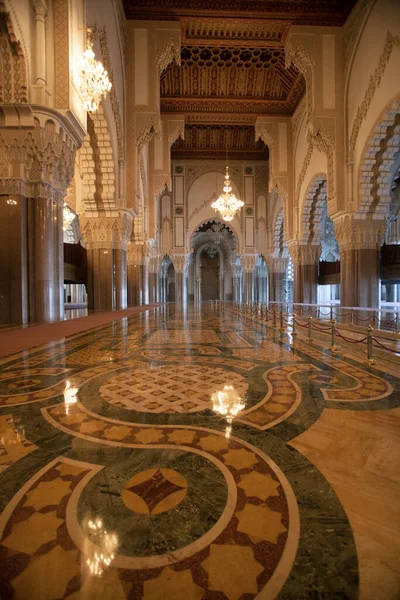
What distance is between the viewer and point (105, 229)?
32.8 ft

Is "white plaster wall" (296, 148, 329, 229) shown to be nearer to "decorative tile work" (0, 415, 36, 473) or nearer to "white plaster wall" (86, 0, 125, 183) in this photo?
"white plaster wall" (86, 0, 125, 183)

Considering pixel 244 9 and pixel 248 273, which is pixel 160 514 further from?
pixel 248 273

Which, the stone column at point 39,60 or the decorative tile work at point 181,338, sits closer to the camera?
the decorative tile work at point 181,338

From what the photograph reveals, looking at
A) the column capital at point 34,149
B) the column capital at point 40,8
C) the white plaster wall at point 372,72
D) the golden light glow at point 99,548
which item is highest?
the white plaster wall at point 372,72

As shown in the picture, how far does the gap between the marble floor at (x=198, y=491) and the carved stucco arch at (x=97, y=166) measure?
7.71m

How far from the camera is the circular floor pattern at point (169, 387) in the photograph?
202 cm

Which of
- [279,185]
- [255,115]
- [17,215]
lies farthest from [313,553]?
[255,115]

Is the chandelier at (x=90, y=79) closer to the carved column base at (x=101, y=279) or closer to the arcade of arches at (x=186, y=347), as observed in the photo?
the arcade of arches at (x=186, y=347)

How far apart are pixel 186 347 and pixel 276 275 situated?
15494mm

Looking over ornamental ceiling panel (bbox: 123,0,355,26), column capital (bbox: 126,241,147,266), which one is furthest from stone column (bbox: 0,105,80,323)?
column capital (bbox: 126,241,147,266)

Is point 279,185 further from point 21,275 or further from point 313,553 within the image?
point 313,553

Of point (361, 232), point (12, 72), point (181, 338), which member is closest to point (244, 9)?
point (361, 232)

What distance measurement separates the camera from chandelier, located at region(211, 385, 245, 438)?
185 cm

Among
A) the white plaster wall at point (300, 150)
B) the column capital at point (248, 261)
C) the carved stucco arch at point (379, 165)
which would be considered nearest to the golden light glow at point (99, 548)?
the carved stucco arch at point (379, 165)
